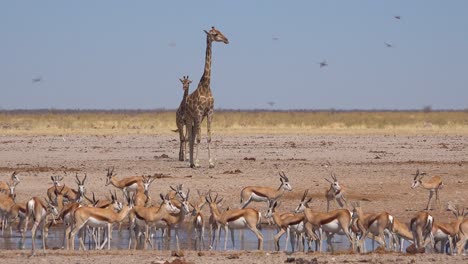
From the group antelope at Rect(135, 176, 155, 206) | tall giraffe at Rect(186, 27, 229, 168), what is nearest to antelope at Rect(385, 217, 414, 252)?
antelope at Rect(135, 176, 155, 206)

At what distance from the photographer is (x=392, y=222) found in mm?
15367

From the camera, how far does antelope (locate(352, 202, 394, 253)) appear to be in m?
15.3

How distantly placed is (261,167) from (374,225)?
12215mm

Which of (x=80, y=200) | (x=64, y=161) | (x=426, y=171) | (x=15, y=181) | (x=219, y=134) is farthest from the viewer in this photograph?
(x=219, y=134)

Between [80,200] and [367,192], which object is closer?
[80,200]

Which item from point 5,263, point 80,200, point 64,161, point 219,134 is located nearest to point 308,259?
point 5,263

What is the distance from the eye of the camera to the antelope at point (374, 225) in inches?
603

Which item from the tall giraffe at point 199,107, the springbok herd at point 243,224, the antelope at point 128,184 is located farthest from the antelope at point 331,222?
the tall giraffe at point 199,107

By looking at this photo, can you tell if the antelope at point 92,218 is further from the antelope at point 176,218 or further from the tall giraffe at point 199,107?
the tall giraffe at point 199,107

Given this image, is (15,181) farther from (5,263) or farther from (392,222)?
(392,222)

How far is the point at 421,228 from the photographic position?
49.8 feet

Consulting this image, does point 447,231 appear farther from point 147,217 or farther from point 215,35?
point 215,35

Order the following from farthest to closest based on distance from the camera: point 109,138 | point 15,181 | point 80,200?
point 109,138 → point 15,181 → point 80,200

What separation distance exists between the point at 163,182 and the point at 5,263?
34.6 feet
